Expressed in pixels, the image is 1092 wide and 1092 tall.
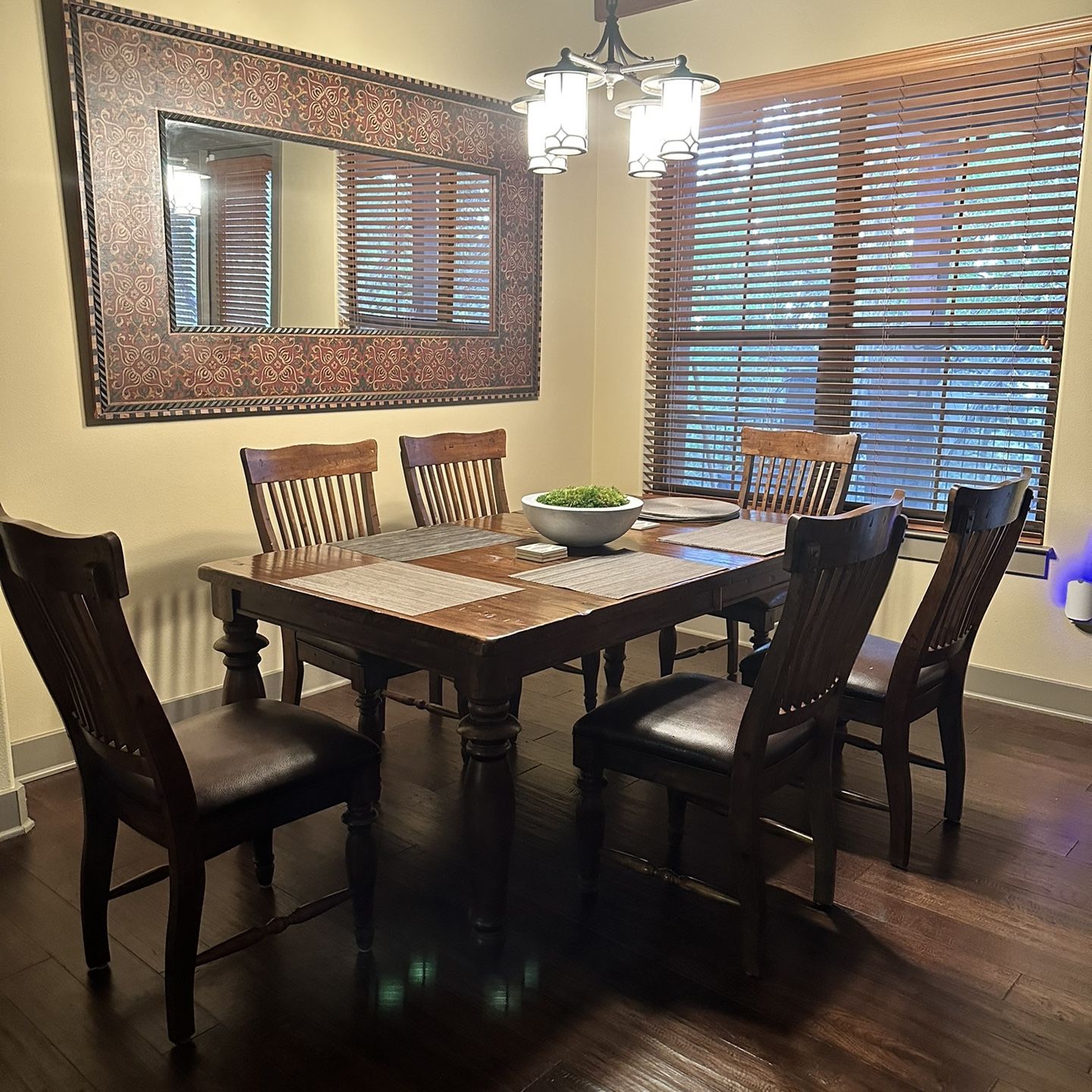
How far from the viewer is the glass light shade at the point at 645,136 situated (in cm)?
254

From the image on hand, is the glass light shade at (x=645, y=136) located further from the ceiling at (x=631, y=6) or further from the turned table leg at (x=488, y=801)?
the ceiling at (x=631, y=6)

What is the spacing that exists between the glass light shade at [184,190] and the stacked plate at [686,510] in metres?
1.64

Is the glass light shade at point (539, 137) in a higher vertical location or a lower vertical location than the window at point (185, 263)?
higher

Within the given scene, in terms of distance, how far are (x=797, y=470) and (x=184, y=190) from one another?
2.18 m

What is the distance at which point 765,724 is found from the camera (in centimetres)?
193

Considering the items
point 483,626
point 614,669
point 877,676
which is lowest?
point 614,669

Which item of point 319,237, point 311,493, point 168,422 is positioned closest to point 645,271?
point 319,237

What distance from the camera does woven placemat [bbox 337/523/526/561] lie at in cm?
261

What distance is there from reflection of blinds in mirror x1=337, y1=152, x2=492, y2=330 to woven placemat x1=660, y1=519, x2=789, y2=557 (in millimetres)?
1488

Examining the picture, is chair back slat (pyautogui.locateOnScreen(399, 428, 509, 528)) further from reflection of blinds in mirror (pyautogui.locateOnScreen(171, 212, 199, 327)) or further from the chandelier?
the chandelier

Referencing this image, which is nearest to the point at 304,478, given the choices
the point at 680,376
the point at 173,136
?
the point at 173,136

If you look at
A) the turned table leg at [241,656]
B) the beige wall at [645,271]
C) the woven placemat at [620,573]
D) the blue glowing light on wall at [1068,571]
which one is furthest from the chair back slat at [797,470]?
the turned table leg at [241,656]

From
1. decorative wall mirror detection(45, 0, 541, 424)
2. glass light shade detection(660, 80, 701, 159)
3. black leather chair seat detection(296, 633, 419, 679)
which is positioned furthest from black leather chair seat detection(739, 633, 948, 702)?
decorative wall mirror detection(45, 0, 541, 424)

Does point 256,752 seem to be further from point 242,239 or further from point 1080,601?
point 1080,601
